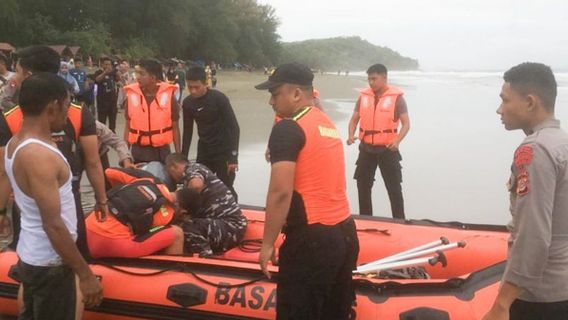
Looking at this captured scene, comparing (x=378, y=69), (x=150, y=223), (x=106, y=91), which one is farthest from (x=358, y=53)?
(x=150, y=223)

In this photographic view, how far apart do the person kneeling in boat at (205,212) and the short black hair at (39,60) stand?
109 cm

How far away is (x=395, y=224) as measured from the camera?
383cm

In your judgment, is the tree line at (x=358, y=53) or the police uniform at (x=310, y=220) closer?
the police uniform at (x=310, y=220)

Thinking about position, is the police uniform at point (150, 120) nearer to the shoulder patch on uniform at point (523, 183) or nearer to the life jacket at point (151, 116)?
the life jacket at point (151, 116)

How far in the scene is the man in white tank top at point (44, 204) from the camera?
1863 mm

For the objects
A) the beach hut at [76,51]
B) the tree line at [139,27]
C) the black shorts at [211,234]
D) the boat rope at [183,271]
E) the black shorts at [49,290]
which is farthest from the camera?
the tree line at [139,27]

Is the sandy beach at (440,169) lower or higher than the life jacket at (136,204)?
lower

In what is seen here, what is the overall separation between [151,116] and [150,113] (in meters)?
0.02

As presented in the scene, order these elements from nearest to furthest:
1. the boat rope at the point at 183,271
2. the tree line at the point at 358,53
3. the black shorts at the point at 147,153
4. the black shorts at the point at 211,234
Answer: the boat rope at the point at 183,271
the black shorts at the point at 211,234
the black shorts at the point at 147,153
the tree line at the point at 358,53

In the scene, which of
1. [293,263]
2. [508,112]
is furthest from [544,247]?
[293,263]

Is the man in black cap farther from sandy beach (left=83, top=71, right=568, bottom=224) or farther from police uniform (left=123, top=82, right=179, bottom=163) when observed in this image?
sandy beach (left=83, top=71, right=568, bottom=224)

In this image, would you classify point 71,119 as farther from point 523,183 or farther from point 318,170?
point 523,183

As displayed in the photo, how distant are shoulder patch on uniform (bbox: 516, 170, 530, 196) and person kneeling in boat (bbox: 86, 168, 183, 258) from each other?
83.0 inches

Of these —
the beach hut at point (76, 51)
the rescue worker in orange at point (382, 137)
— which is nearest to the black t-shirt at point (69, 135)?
the rescue worker in orange at point (382, 137)
